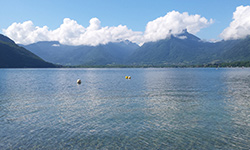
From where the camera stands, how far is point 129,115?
32.9 metres

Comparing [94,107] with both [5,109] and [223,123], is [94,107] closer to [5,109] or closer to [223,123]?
[5,109]

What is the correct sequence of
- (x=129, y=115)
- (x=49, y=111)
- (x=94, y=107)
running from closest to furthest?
(x=129, y=115), (x=49, y=111), (x=94, y=107)

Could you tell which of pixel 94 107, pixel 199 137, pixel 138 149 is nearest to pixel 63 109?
pixel 94 107

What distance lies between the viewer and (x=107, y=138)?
22.7 meters

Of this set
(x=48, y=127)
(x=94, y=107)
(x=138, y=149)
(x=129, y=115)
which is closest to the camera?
(x=138, y=149)

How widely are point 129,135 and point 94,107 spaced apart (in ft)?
55.7

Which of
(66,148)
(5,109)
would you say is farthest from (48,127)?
(5,109)

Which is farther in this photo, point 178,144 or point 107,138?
point 107,138

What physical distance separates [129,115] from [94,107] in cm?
922

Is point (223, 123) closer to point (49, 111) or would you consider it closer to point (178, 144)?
point (178, 144)

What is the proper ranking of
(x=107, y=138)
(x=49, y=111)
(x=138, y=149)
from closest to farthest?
(x=138, y=149) → (x=107, y=138) → (x=49, y=111)

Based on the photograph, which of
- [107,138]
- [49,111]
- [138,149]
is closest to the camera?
[138,149]

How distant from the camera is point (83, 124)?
2805 centimetres

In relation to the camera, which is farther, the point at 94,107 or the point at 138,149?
the point at 94,107
